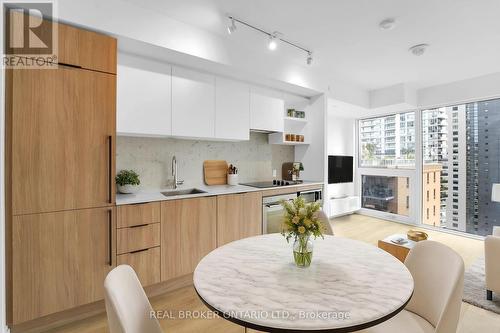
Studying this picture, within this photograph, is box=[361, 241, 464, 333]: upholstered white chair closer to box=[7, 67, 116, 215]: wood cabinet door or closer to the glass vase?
the glass vase

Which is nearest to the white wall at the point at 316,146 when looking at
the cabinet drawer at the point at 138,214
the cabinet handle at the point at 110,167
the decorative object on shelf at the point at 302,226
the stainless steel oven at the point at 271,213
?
the stainless steel oven at the point at 271,213

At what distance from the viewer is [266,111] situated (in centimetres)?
346

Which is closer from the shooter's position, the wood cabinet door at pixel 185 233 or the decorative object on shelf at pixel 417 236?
the wood cabinet door at pixel 185 233

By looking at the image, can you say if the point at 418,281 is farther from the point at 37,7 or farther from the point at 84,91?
the point at 37,7

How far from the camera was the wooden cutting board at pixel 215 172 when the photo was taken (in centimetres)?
327

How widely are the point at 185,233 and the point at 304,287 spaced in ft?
5.52

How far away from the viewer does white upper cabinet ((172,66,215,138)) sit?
265cm

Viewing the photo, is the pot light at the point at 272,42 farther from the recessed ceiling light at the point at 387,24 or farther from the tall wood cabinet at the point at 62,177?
the tall wood cabinet at the point at 62,177

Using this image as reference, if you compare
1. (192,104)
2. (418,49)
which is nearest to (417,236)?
(418,49)

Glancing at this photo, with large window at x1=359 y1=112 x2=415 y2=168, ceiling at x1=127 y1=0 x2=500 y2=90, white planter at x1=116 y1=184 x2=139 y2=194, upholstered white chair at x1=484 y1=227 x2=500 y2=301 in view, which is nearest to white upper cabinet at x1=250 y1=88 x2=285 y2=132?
ceiling at x1=127 y1=0 x2=500 y2=90

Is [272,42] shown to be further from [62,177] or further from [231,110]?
[62,177]

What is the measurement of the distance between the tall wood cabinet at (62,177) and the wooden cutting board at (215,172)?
1341mm

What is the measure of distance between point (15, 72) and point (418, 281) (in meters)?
2.97

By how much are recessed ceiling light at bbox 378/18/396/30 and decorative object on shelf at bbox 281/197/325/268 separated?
7.22ft
